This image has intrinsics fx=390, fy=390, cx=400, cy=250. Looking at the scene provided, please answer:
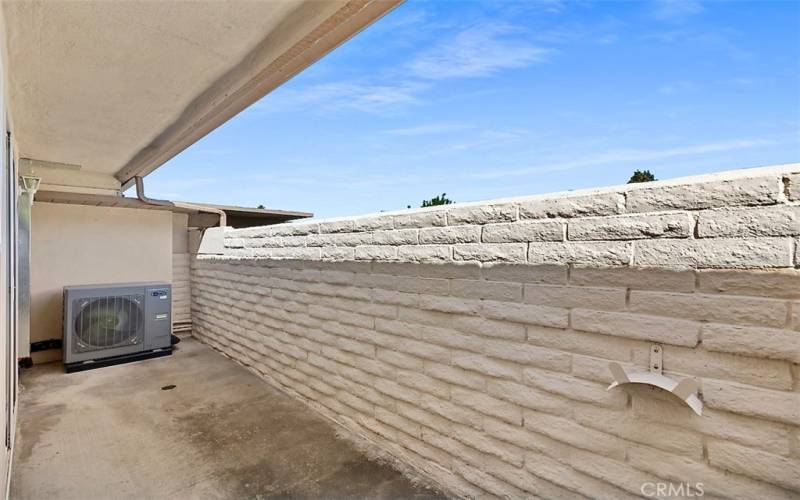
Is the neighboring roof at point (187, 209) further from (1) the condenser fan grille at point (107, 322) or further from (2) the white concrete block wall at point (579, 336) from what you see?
(2) the white concrete block wall at point (579, 336)

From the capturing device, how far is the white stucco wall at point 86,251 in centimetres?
504

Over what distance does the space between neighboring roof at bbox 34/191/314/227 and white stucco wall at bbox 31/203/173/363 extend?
0.77 feet

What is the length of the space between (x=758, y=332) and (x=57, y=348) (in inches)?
273

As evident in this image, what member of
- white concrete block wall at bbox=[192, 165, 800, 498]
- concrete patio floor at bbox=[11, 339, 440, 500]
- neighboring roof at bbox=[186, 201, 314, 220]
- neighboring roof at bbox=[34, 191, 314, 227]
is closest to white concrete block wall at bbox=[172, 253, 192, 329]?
neighboring roof at bbox=[34, 191, 314, 227]

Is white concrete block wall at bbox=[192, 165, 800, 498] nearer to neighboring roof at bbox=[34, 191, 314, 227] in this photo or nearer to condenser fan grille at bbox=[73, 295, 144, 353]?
condenser fan grille at bbox=[73, 295, 144, 353]

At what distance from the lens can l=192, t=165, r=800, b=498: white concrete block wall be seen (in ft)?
4.52

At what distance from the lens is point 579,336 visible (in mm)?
1819

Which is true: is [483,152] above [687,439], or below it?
above

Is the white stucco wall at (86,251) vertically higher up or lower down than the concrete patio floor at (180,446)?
higher up

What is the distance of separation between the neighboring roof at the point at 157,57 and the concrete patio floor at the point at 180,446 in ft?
7.80

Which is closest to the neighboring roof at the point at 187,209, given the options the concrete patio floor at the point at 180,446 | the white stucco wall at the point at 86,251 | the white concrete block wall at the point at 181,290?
the white stucco wall at the point at 86,251

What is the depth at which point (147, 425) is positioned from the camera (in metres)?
3.23

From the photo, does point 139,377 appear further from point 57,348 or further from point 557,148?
point 557,148

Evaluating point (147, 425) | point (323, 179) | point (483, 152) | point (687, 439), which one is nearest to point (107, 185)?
point (147, 425)
